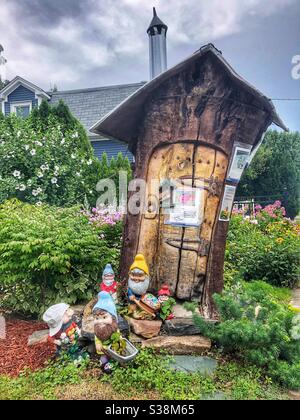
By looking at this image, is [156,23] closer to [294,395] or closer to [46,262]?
[46,262]

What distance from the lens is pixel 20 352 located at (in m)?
2.51

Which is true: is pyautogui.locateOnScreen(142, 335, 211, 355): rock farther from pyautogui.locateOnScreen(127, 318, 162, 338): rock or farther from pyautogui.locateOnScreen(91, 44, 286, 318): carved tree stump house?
pyautogui.locateOnScreen(91, 44, 286, 318): carved tree stump house

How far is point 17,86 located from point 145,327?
8846 millimetres

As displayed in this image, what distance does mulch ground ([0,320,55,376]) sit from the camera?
2309mm

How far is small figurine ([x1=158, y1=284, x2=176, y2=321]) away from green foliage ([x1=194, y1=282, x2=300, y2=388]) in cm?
24

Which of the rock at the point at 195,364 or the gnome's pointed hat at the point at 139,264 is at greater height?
the gnome's pointed hat at the point at 139,264

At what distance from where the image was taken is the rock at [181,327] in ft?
8.20

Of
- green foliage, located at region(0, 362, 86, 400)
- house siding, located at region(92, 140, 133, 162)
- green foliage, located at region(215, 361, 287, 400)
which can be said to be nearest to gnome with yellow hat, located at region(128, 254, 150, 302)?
green foliage, located at region(0, 362, 86, 400)

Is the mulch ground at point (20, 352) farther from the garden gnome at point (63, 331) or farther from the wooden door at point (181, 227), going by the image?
the wooden door at point (181, 227)

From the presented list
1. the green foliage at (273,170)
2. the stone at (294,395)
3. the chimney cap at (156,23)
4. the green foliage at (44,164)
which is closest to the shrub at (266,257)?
the stone at (294,395)

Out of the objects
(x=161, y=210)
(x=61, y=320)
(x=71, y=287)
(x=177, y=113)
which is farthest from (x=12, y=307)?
(x=177, y=113)

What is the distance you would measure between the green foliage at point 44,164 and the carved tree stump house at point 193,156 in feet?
12.3

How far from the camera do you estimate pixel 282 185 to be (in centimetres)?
1084

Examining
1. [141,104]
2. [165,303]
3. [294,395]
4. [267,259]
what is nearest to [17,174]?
[141,104]
